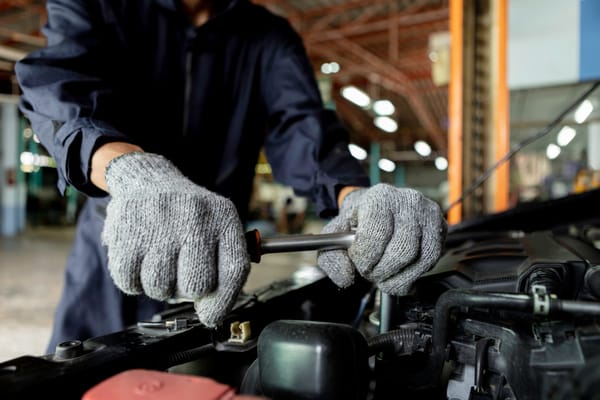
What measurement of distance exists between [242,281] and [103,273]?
32.5 inches

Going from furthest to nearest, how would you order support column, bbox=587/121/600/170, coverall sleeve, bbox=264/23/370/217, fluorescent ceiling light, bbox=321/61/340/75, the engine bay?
fluorescent ceiling light, bbox=321/61/340/75, support column, bbox=587/121/600/170, coverall sleeve, bbox=264/23/370/217, the engine bay

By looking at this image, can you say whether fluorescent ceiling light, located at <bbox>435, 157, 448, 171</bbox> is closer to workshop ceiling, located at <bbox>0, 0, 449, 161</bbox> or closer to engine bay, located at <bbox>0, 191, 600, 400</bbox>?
workshop ceiling, located at <bbox>0, 0, 449, 161</bbox>

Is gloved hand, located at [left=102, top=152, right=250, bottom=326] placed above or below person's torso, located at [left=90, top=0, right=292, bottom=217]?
below

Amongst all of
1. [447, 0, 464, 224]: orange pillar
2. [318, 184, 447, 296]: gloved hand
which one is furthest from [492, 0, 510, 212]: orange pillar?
[318, 184, 447, 296]: gloved hand

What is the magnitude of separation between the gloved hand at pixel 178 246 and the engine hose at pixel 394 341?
8.6 inches

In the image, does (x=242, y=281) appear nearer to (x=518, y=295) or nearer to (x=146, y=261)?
(x=146, y=261)

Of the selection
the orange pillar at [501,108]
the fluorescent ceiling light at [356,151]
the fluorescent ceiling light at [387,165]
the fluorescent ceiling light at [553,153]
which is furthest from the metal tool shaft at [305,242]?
the fluorescent ceiling light at [387,165]

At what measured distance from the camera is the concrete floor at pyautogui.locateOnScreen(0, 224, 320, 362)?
256cm

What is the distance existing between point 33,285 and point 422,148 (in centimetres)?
1477

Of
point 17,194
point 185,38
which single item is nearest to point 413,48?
point 185,38

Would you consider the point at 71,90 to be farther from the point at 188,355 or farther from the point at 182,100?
the point at 188,355

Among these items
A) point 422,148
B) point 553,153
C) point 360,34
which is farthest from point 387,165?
point 553,153

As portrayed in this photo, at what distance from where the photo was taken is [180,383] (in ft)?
1.49

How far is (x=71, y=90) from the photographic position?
0.91 metres
